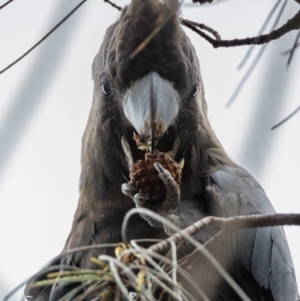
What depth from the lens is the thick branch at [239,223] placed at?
4.36ft

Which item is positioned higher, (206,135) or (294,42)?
(294,42)

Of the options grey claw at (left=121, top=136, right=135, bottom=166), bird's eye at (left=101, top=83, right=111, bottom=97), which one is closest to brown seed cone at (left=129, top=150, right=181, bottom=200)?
grey claw at (left=121, top=136, right=135, bottom=166)

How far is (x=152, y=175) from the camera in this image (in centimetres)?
261

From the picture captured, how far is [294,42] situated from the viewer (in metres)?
1.81

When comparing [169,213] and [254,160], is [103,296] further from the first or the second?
[169,213]

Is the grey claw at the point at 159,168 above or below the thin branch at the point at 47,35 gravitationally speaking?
below

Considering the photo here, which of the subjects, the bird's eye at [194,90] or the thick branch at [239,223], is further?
the bird's eye at [194,90]

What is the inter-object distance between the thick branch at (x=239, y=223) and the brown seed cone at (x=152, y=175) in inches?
46.2

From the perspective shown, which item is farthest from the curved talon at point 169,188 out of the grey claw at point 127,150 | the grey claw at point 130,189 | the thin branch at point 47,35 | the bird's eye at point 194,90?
the thin branch at point 47,35

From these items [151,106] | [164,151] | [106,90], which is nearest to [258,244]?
[164,151]

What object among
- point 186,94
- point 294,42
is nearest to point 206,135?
point 186,94

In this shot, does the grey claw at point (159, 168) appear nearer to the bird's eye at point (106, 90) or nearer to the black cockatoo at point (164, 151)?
the black cockatoo at point (164, 151)

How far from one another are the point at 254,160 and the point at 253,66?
1.17 ft

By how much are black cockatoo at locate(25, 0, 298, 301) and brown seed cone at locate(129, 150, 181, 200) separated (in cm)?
3
